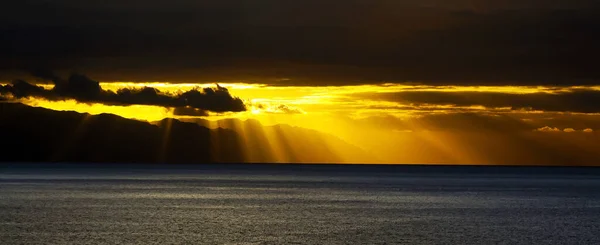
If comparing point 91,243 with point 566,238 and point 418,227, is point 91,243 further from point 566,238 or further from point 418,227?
point 566,238

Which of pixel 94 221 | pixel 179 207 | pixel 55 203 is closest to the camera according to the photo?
pixel 94 221

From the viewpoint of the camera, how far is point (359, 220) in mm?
76688

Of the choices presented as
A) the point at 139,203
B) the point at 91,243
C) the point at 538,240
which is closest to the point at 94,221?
the point at 91,243

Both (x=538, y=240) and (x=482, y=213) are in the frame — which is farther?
(x=482, y=213)

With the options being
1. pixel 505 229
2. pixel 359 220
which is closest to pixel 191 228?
pixel 359 220

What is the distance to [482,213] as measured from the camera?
88750mm

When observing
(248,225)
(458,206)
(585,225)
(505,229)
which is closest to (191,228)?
(248,225)

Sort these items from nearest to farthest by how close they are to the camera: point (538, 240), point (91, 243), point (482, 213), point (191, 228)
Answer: point (91, 243), point (538, 240), point (191, 228), point (482, 213)

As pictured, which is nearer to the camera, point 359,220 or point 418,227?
point 418,227

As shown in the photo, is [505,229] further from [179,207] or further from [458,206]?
[179,207]

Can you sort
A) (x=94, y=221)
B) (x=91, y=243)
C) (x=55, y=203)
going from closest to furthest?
(x=91, y=243)
(x=94, y=221)
(x=55, y=203)

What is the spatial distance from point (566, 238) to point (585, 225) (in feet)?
39.6

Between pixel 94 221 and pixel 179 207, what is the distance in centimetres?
2232

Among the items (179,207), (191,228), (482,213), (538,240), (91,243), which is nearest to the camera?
(91,243)
